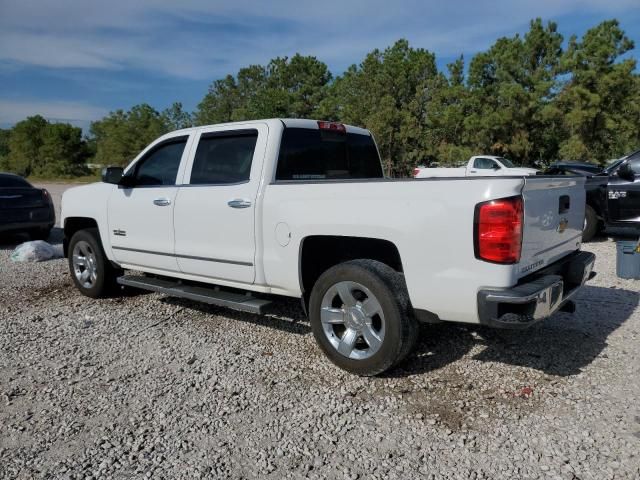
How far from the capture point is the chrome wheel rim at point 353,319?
3.75 meters

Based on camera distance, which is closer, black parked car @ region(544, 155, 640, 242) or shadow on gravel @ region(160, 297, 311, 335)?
shadow on gravel @ region(160, 297, 311, 335)

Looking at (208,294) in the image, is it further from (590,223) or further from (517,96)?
(517,96)

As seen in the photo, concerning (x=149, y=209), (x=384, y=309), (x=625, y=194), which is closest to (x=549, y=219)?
(x=384, y=309)

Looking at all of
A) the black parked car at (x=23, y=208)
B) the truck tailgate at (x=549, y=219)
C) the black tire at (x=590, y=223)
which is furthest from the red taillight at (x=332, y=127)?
the black parked car at (x=23, y=208)

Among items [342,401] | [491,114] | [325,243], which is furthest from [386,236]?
[491,114]

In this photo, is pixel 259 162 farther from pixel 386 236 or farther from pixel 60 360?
pixel 60 360

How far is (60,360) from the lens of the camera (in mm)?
4293

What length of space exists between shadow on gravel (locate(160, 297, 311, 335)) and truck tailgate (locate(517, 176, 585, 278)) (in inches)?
88.3

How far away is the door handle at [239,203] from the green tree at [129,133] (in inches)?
1795

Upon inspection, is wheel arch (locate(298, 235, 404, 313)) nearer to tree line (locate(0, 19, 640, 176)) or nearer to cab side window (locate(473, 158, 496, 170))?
cab side window (locate(473, 158, 496, 170))

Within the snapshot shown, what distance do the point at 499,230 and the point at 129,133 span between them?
51.0 meters

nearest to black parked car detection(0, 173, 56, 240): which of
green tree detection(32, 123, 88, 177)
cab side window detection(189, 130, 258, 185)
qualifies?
cab side window detection(189, 130, 258, 185)

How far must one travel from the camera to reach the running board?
4305mm

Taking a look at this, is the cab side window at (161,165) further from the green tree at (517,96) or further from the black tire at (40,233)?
the green tree at (517,96)
